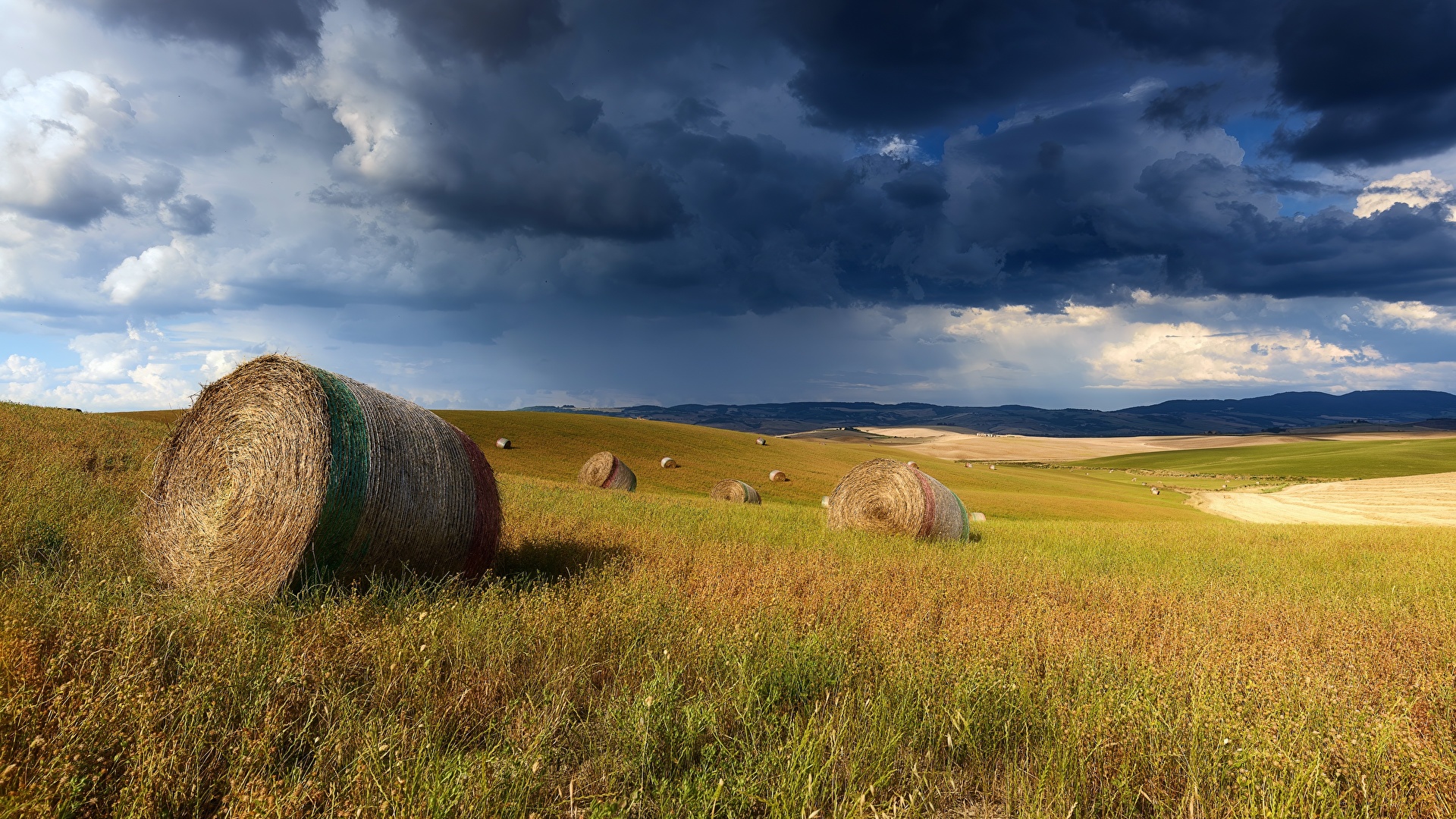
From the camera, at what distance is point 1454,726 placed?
14.2ft

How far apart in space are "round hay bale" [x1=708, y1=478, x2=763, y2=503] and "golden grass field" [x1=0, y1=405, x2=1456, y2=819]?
64.8 ft

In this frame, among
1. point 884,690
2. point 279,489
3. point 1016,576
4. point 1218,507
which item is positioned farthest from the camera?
point 1218,507

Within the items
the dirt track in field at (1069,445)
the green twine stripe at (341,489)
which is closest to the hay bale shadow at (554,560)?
the green twine stripe at (341,489)

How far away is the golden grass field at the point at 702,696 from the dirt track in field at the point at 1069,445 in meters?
91.4

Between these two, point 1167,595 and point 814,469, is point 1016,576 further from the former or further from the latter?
point 814,469

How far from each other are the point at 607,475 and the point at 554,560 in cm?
2129

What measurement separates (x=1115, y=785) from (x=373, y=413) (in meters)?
6.90

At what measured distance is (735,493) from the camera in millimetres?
28078

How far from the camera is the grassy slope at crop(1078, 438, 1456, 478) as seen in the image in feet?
220

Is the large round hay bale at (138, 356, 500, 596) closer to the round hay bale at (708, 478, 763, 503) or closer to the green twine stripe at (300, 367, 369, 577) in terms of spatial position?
the green twine stripe at (300, 367, 369, 577)

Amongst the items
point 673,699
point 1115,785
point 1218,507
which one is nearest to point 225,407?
point 673,699

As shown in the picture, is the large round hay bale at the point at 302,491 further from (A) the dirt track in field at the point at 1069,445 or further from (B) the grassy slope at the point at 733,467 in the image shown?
(A) the dirt track in field at the point at 1069,445

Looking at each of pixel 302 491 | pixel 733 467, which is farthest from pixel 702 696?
pixel 733 467

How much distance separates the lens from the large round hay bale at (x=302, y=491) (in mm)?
6160
